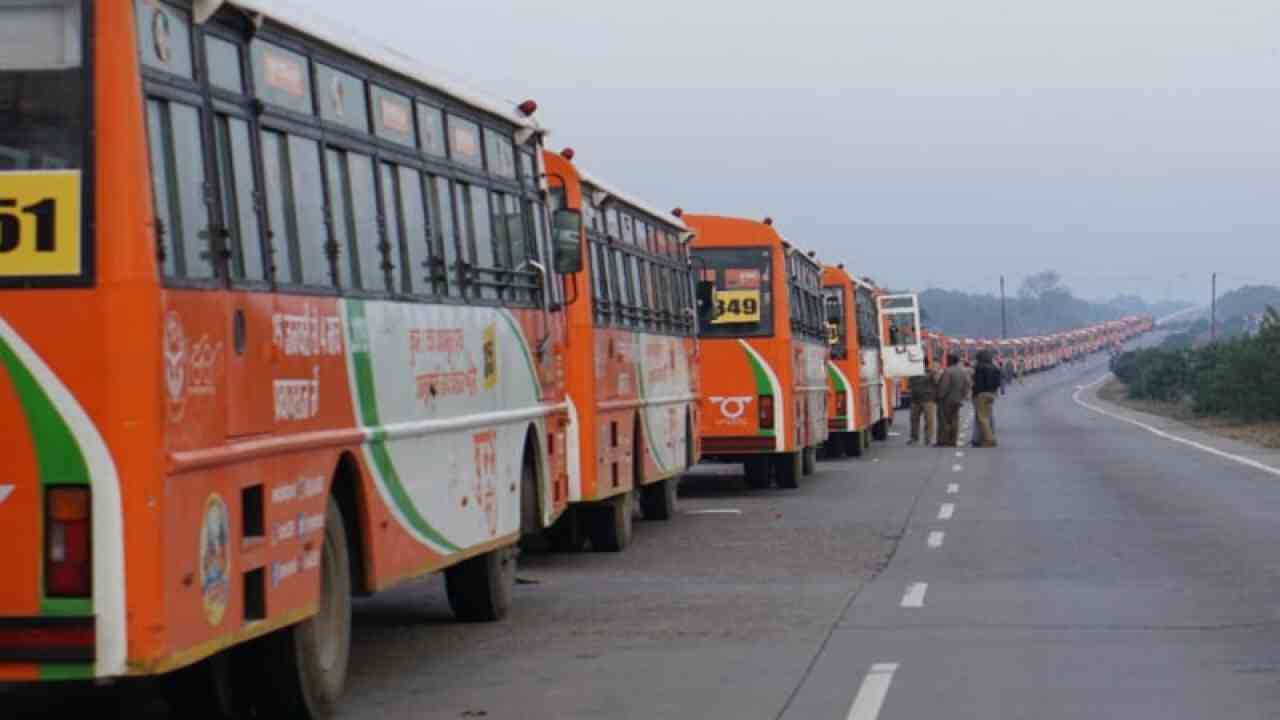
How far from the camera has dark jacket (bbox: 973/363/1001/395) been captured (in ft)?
140

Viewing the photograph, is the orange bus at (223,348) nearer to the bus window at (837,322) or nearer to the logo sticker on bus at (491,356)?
the logo sticker on bus at (491,356)

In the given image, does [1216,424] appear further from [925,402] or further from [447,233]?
[447,233]

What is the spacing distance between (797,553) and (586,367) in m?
2.38

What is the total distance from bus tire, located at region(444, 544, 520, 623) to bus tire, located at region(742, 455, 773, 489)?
14.9 metres

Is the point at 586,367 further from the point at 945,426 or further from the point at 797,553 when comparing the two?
the point at 945,426

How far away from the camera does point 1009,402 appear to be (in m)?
83.2

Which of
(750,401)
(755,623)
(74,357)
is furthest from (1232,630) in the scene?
(750,401)

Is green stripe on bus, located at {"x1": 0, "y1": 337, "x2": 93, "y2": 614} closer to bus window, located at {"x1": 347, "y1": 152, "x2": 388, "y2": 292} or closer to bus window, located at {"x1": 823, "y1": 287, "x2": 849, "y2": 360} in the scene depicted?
bus window, located at {"x1": 347, "y1": 152, "x2": 388, "y2": 292}

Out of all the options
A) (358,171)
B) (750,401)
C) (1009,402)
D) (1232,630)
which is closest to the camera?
(358,171)

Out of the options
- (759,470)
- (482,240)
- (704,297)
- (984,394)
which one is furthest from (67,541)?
(984,394)

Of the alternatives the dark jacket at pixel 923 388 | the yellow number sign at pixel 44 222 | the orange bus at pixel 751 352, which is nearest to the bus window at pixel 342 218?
the yellow number sign at pixel 44 222

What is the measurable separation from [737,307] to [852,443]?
451 inches

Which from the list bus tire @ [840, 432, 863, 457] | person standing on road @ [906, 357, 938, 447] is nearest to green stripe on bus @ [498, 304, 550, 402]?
bus tire @ [840, 432, 863, 457]

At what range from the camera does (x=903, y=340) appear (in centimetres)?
5844
